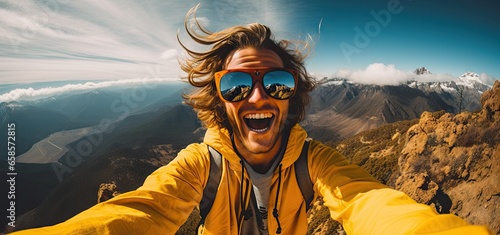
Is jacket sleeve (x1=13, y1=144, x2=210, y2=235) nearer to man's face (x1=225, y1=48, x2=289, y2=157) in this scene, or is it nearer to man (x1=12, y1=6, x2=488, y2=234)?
man (x1=12, y1=6, x2=488, y2=234)

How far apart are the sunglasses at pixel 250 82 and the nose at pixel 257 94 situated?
5cm

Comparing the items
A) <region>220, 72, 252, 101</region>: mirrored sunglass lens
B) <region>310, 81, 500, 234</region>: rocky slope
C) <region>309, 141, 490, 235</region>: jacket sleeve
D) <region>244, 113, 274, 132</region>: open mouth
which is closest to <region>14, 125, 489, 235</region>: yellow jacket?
<region>309, 141, 490, 235</region>: jacket sleeve

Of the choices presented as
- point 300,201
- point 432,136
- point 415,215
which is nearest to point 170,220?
point 300,201

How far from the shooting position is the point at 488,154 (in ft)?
46.6

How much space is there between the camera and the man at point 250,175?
6.95ft

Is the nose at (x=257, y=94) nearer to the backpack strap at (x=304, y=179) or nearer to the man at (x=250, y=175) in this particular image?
the man at (x=250, y=175)

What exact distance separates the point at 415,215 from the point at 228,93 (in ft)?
9.32

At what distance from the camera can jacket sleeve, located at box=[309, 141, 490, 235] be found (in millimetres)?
1593

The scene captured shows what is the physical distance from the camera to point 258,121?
3.86 m

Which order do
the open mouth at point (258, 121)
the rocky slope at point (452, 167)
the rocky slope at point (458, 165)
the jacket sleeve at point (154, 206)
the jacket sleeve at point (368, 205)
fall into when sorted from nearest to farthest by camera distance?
the jacket sleeve at point (368, 205)
the jacket sleeve at point (154, 206)
the open mouth at point (258, 121)
the rocky slope at point (458, 165)
the rocky slope at point (452, 167)

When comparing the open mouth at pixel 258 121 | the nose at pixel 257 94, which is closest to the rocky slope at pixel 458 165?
the open mouth at pixel 258 121

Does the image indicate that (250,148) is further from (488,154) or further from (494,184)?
(488,154)

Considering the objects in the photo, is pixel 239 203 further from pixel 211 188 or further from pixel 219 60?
pixel 219 60

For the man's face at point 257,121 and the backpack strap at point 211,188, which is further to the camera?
the man's face at point 257,121
